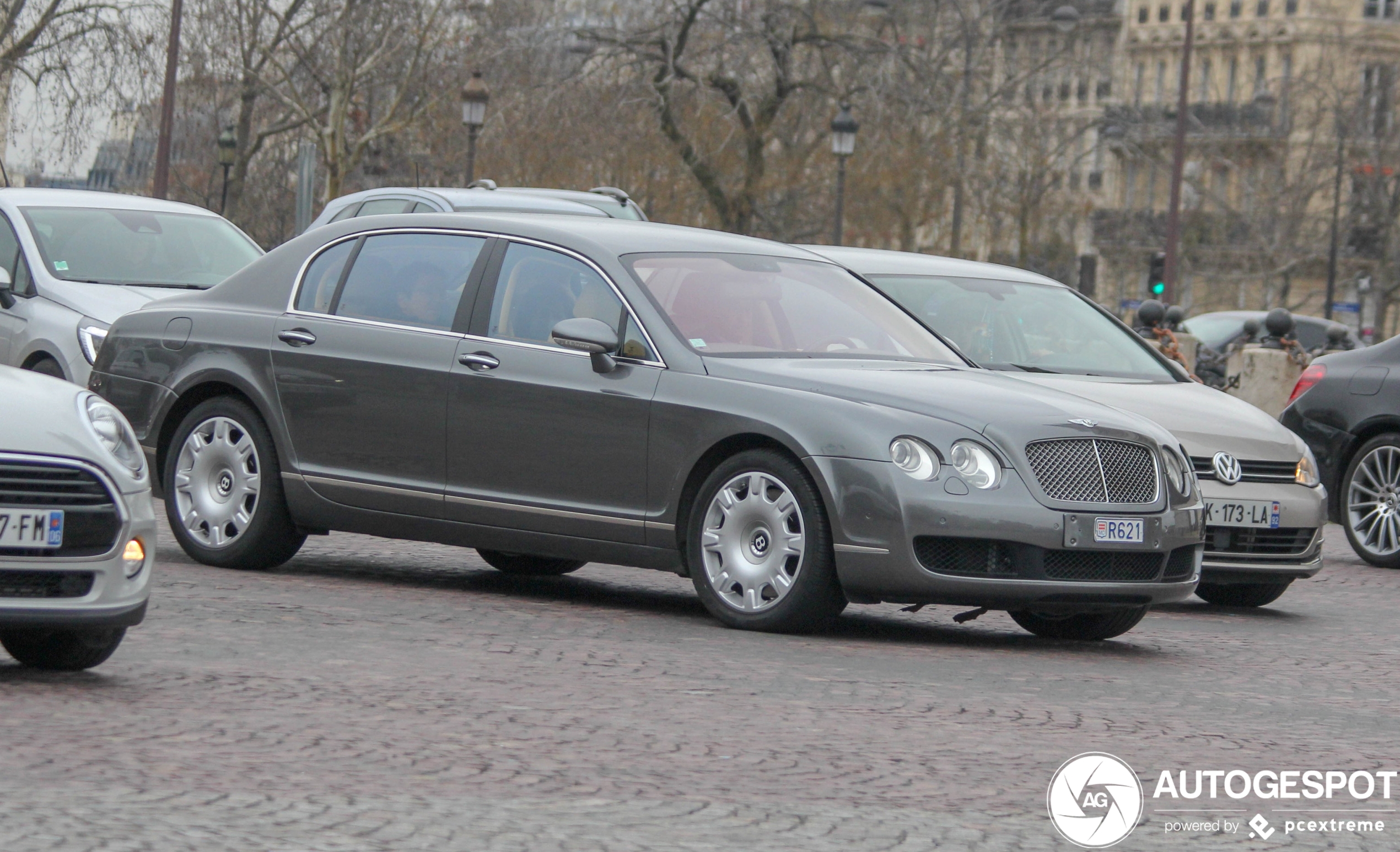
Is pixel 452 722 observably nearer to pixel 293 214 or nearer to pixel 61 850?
pixel 61 850

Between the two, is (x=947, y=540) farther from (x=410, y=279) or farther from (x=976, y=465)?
(x=410, y=279)

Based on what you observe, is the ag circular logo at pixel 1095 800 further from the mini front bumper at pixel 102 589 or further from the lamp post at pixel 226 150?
the lamp post at pixel 226 150

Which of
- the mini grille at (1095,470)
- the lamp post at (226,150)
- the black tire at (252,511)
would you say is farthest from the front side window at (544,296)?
the lamp post at (226,150)

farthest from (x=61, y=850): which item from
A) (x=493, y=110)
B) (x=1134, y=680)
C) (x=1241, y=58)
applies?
(x=1241, y=58)

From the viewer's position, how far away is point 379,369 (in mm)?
10133

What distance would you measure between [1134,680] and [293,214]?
63946mm

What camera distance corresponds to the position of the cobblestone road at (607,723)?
17.8 ft

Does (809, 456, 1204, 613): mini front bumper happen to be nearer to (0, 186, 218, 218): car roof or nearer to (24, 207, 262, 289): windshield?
(24, 207, 262, 289): windshield

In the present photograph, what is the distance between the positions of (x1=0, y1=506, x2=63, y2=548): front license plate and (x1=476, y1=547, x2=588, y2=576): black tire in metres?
4.44

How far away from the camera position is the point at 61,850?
16.1ft

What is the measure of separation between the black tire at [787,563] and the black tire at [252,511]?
217cm
